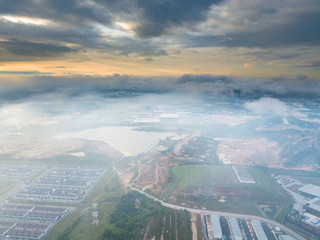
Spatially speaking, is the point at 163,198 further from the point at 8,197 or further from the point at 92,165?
the point at 8,197

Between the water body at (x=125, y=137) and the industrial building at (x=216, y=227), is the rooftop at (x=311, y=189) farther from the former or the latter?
the water body at (x=125, y=137)

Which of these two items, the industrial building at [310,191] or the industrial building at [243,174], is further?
the industrial building at [243,174]

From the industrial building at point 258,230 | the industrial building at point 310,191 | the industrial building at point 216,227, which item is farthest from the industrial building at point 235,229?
the industrial building at point 310,191

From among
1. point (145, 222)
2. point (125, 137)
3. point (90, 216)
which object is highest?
point (125, 137)

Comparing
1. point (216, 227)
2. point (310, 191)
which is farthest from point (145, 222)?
point (310, 191)

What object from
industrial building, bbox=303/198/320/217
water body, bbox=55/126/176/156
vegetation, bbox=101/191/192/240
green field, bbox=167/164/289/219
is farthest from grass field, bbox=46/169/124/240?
industrial building, bbox=303/198/320/217

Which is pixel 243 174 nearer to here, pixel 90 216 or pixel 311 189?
pixel 311 189

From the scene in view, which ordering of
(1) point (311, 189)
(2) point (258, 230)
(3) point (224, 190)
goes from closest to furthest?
(2) point (258, 230), (3) point (224, 190), (1) point (311, 189)
